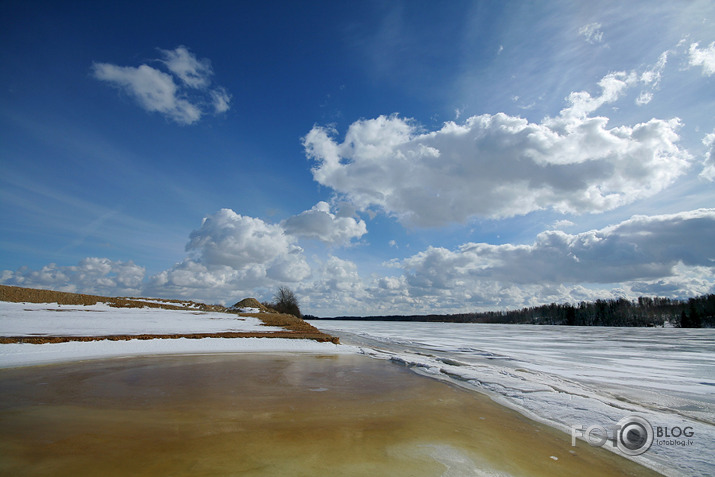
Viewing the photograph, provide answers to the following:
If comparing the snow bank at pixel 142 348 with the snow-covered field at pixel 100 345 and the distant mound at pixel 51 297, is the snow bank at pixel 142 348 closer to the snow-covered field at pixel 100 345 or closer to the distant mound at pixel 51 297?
the snow-covered field at pixel 100 345

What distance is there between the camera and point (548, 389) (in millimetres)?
9281

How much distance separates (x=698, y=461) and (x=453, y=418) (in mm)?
3570

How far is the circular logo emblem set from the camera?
5402 mm

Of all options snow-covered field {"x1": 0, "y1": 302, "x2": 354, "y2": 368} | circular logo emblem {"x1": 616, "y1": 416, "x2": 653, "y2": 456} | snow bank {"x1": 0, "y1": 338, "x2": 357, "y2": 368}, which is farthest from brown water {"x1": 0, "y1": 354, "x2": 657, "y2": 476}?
snow-covered field {"x1": 0, "y1": 302, "x2": 354, "y2": 368}

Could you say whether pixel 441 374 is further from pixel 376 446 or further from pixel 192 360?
pixel 192 360

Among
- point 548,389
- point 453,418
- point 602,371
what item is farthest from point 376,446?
point 602,371

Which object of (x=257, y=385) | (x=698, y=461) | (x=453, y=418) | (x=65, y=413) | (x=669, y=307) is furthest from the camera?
(x=669, y=307)

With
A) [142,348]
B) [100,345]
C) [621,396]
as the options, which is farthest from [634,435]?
[100,345]

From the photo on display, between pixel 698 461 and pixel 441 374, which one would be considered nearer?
pixel 698 461

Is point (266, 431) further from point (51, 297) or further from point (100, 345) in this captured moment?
point (51, 297)
